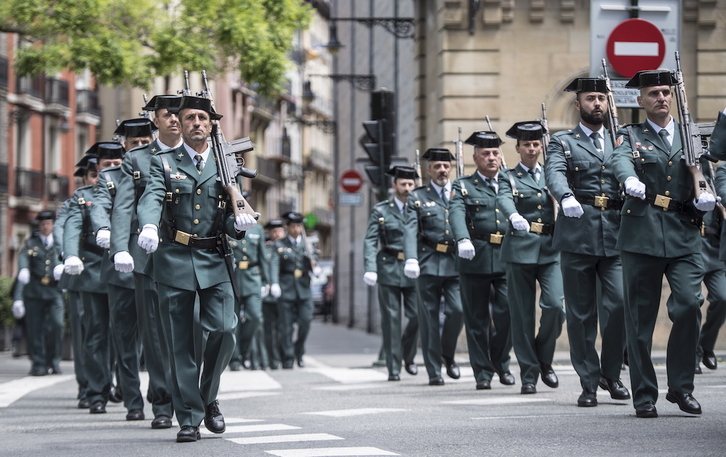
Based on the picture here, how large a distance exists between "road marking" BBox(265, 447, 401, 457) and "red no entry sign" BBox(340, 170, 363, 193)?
21.1 metres

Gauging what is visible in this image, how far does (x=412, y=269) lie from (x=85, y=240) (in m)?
3.34

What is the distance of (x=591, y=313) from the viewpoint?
11.7 m

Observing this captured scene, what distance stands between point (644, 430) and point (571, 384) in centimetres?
477

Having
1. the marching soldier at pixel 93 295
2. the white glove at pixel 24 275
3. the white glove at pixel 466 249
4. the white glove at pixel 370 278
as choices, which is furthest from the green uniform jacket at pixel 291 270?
the marching soldier at pixel 93 295

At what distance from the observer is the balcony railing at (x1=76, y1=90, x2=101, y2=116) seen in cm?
5594

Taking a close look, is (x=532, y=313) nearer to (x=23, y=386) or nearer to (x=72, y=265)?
(x=72, y=265)

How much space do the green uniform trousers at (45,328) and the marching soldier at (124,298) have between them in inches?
341

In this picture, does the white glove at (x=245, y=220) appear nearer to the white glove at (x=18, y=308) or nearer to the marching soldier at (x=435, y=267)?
the marching soldier at (x=435, y=267)

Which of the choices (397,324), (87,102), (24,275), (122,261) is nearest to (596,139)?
(122,261)

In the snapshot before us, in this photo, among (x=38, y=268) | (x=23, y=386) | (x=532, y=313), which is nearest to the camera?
(x=532, y=313)

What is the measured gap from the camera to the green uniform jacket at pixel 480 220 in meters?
14.2

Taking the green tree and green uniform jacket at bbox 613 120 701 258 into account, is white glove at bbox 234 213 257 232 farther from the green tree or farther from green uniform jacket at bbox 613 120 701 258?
the green tree

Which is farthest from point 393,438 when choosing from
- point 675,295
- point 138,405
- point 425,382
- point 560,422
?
point 425,382

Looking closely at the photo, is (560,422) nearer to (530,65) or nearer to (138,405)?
(138,405)
